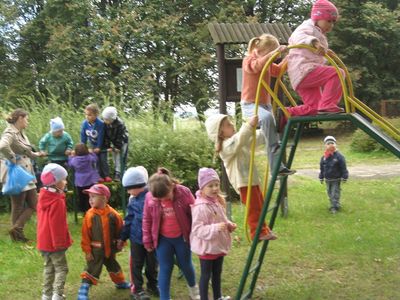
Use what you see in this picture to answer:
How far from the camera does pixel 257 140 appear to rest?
4.45m

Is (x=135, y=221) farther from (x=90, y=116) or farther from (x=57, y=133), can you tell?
(x=57, y=133)

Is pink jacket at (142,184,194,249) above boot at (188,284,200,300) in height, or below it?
above

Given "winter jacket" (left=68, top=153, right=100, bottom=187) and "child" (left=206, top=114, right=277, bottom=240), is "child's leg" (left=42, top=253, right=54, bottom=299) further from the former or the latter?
"winter jacket" (left=68, top=153, right=100, bottom=187)

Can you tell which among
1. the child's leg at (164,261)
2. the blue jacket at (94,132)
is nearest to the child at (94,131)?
the blue jacket at (94,132)

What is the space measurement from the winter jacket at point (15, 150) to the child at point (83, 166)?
1.86ft

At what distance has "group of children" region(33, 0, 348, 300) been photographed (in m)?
4.08

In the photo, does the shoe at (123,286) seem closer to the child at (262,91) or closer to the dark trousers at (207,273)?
the dark trousers at (207,273)

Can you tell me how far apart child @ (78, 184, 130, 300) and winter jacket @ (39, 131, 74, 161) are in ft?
9.14

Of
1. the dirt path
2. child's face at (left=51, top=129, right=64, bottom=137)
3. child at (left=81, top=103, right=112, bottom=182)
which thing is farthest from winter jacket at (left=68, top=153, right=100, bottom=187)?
the dirt path

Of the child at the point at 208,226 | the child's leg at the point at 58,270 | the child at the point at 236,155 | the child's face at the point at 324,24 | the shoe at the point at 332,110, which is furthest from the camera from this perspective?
the child's leg at the point at 58,270

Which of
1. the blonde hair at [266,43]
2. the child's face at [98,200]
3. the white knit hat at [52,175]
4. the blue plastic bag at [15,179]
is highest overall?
the blonde hair at [266,43]

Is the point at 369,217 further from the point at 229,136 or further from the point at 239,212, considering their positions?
the point at 229,136

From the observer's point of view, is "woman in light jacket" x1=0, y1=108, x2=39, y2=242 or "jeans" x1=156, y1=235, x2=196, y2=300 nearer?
"jeans" x1=156, y1=235, x2=196, y2=300

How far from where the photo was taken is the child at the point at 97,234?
467 cm
